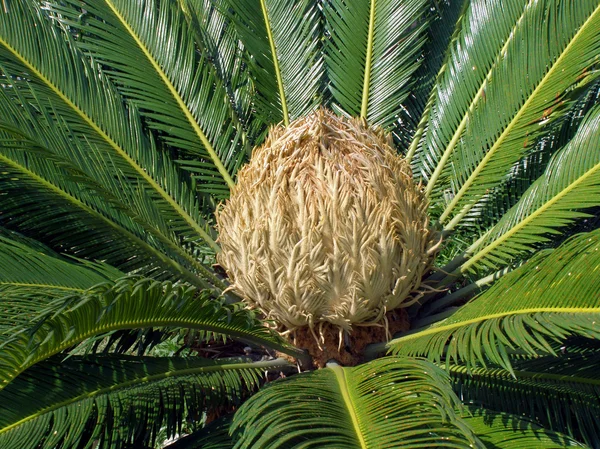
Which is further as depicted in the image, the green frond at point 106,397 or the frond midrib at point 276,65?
the frond midrib at point 276,65

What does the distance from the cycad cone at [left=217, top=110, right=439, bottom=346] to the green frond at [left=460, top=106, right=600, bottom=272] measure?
271 mm

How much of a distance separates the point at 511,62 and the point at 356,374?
1.47 meters

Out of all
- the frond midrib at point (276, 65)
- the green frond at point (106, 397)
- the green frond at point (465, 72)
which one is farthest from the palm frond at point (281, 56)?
the green frond at point (106, 397)

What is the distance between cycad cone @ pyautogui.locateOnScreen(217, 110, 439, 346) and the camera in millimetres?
2234

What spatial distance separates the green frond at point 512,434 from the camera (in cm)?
177

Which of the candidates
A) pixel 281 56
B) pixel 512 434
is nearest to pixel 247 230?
pixel 512 434

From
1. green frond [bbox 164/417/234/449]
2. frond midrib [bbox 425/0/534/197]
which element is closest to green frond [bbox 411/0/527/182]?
frond midrib [bbox 425/0/534/197]

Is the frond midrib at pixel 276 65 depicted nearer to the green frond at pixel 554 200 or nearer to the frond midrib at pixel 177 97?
the frond midrib at pixel 177 97

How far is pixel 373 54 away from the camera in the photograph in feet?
10.8

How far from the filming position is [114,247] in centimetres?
255

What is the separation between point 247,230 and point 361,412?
0.82 m

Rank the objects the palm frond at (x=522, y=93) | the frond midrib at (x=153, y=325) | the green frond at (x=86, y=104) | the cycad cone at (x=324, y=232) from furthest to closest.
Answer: the green frond at (x=86, y=104)
the palm frond at (x=522, y=93)
the cycad cone at (x=324, y=232)
the frond midrib at (x=153, y=325)

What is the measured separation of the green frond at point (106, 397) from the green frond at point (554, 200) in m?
1.00

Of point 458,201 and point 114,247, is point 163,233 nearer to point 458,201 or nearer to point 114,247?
point 114,247
